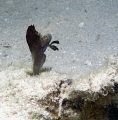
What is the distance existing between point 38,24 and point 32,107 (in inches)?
138

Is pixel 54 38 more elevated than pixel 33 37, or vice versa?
pixel 54 38

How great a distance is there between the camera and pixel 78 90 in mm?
1693

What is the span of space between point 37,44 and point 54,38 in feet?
7.50

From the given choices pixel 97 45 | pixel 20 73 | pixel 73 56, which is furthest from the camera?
pixel 97 45

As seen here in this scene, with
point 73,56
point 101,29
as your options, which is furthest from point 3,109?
point 101,29

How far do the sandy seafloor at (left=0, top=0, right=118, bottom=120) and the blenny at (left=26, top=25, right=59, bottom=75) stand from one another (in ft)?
Answer: 0.63

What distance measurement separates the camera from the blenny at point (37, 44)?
2.02 m

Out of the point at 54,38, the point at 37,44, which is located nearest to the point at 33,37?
the point at 37,44

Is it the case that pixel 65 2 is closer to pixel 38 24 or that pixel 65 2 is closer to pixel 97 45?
pixel 38 24

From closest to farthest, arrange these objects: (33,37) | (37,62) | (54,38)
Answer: (33,37), (37,62), (54,38)

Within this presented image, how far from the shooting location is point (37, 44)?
2113mm

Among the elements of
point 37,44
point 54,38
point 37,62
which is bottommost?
point 37,62

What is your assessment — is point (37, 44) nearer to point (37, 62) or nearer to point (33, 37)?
point (33, 37)

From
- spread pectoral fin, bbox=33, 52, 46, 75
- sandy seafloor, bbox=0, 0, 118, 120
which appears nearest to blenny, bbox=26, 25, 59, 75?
spread pectoral fin, bbox=33, 52, 46, 75
